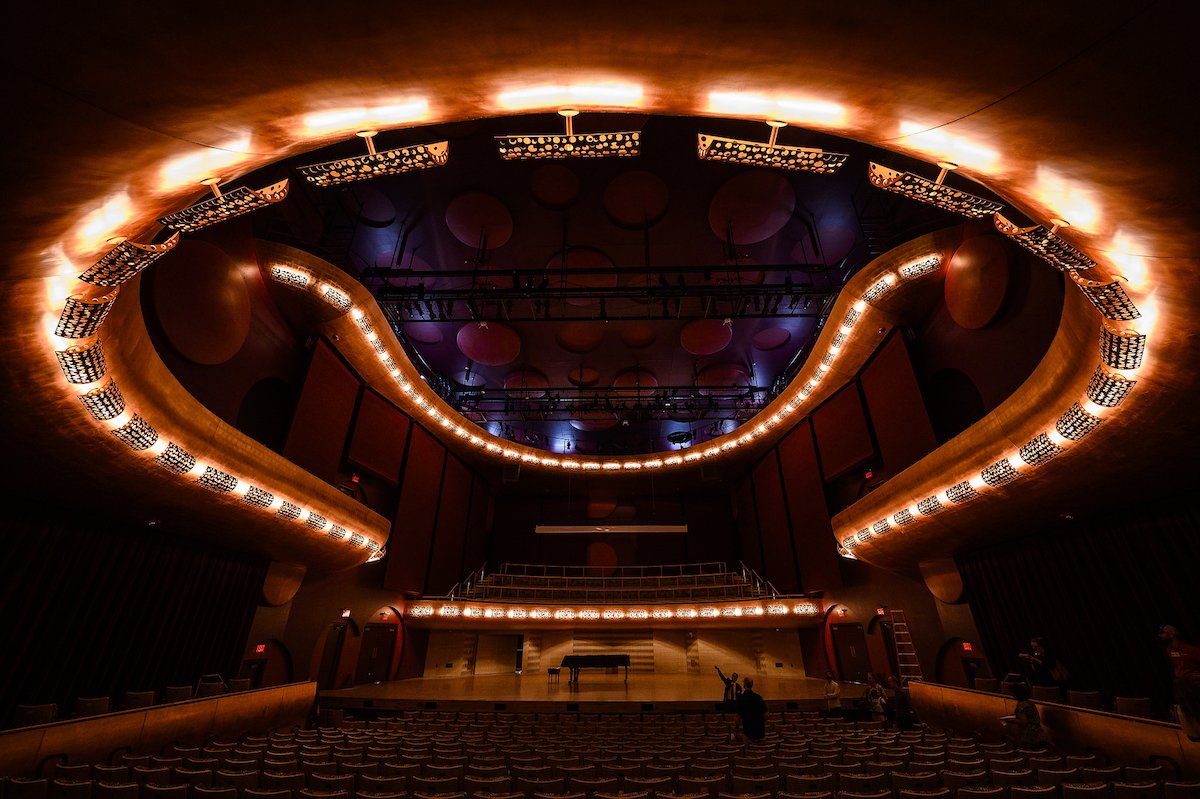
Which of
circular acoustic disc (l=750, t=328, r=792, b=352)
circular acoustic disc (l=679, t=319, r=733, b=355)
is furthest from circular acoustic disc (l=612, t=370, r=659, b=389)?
circular acoustic disc (l=750, t=328, r=792, b=352)

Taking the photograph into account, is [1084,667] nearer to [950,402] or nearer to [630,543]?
[950,402]

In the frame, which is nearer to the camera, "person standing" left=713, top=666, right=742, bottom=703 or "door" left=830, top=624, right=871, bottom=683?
"person standing" left=713, top=666, right=742, bottom=703

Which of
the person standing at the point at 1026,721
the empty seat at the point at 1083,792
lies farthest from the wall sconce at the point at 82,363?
the person standing at the point at 1026,721

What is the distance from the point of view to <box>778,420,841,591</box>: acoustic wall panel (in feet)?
53.7

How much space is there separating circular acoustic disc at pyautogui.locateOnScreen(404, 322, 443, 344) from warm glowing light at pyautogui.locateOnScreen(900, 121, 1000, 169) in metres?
16.3

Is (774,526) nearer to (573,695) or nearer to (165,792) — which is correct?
(573,695)

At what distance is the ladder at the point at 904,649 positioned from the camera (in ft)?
43.4

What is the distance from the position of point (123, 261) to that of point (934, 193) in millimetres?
8351

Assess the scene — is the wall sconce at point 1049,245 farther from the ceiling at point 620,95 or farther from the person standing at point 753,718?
the person standing at point 753,718

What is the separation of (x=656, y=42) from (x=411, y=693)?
54.7ft

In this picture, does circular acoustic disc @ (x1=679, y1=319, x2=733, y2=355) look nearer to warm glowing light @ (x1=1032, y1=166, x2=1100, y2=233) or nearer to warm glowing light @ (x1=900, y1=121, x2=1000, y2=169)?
warm glowing light @ (x1=1032, y1=166, x2=1100, y2=233)

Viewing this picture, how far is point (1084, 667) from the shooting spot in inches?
349

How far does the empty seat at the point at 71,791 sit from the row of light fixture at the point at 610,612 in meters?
13.4

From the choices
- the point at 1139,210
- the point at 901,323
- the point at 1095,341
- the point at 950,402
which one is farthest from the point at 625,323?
the point at 1139,210
